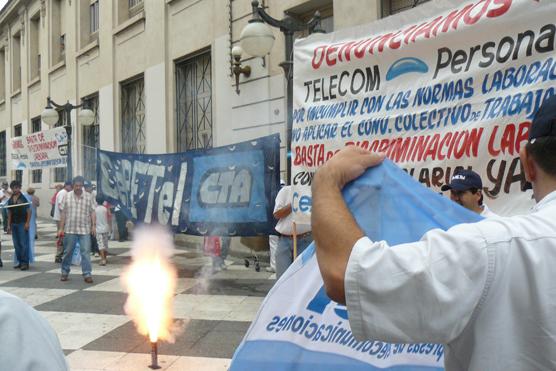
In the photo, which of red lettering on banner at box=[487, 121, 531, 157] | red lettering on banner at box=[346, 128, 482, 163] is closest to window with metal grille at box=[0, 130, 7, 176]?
red lettering on banner at box=[346, 128, 482, 163]

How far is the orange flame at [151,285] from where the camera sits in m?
5.73

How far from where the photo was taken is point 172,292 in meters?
7.61

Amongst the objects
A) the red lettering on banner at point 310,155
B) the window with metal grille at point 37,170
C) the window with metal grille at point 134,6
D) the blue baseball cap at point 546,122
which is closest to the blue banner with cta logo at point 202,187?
the red lettering on banner at point 310,155

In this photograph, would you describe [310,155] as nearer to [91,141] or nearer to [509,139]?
[509,139]

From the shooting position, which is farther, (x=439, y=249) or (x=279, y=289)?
(x=279, y=289)

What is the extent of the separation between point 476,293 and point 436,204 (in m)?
0.62

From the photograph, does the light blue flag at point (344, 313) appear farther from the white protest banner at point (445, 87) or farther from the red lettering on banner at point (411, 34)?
the red lettering on banner at point (411, 34)

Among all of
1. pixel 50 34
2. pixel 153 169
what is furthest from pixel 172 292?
pixel 50 34

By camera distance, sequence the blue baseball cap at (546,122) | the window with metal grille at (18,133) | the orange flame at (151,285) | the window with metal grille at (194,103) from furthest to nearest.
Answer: the window with metal grille at (18,133)
the window with metal grille at (194,103)
the orange flame at (151,285)
the blue baseball cap at (546,122)

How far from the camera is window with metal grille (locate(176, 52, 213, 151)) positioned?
1228cm

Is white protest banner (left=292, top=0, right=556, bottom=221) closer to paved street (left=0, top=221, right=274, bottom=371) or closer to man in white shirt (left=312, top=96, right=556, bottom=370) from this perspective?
man in white shirt (left=312, top=96, right=556, bottom=370)

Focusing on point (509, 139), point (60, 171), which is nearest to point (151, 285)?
point (509, 139)

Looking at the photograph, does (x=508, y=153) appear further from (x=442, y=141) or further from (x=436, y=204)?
(x=436, y=204)

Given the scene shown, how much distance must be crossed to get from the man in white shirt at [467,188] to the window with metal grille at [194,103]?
933 cm
